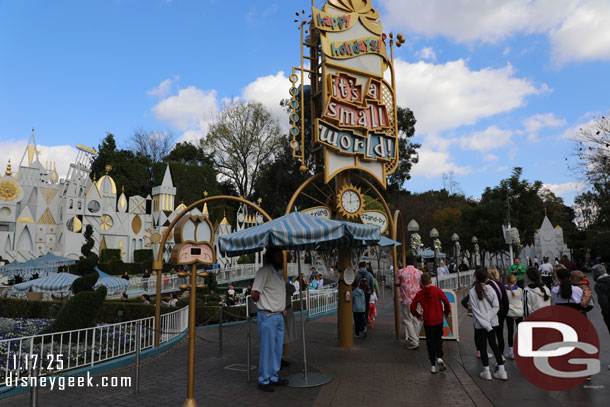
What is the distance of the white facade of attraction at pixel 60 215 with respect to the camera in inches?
1281

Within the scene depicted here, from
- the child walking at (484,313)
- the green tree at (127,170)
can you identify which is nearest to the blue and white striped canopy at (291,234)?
the child walking at (484,313)

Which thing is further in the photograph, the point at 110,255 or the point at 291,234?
the point at 110,255

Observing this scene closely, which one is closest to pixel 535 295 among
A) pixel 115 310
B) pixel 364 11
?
pixel 364 11

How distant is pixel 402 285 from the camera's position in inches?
360

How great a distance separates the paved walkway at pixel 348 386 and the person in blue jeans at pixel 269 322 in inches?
8.8

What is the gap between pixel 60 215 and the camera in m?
34.9

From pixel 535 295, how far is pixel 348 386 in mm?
3719

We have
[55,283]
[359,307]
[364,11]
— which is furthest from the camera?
[55,283]

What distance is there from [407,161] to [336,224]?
32362 mm

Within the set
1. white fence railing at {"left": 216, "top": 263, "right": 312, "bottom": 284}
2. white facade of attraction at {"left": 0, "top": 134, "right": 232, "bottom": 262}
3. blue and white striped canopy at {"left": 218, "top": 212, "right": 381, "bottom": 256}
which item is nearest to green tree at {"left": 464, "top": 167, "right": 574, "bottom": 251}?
white fence railing at {"left": 216, "top": 263, "right": 312, "bottom": 284}

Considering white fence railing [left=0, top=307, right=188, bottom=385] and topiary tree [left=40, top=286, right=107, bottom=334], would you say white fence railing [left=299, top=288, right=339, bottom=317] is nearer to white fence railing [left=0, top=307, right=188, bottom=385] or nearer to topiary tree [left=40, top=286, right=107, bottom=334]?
white fence railing [left=0, top=307, right=188, bottom=385]

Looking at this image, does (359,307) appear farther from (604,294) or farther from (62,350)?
(62,350)

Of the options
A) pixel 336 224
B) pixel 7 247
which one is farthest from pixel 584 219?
pixel 7 247

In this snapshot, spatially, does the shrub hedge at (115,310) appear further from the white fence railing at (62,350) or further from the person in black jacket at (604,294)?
the person in black jacket at (604,294)
